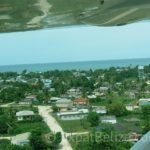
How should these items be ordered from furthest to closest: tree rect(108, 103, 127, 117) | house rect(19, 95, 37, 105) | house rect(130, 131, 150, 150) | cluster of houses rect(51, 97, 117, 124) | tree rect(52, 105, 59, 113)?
house rect(19, 95, 37, 105)
tree rect(52, 105, 59, 113)
tree rect(108, 103, 127, 117)
cluster of houses rect(51, 97, 117, 124)
house rect(130, 131, 150, 150)

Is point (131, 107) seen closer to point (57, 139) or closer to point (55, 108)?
point (55, 108)

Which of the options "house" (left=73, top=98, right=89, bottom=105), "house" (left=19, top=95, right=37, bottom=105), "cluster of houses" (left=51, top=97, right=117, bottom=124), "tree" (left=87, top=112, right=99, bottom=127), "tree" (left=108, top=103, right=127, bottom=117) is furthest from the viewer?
"house" (left=19, top=95, right=37, bottom=105)

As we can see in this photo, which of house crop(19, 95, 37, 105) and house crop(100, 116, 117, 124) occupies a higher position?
house crop(19, 95, 37, 105)

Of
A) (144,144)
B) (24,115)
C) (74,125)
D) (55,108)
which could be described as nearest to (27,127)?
(24,115)

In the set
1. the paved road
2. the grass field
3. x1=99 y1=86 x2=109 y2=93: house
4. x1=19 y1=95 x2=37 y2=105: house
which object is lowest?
the paved road

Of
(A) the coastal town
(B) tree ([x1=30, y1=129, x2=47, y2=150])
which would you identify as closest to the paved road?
(A) the coastal town

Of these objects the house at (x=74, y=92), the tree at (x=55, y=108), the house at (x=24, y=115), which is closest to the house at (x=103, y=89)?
the house at (x=74, y=92)

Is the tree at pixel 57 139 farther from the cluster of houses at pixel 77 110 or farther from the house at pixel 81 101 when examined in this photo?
the house at pixel 81 101

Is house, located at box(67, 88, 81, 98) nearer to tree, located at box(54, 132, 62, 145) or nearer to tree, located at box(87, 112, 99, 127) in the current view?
tree, located at box(87, 112, 99, 127)

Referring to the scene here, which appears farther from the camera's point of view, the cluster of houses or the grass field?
the cluster of houses
